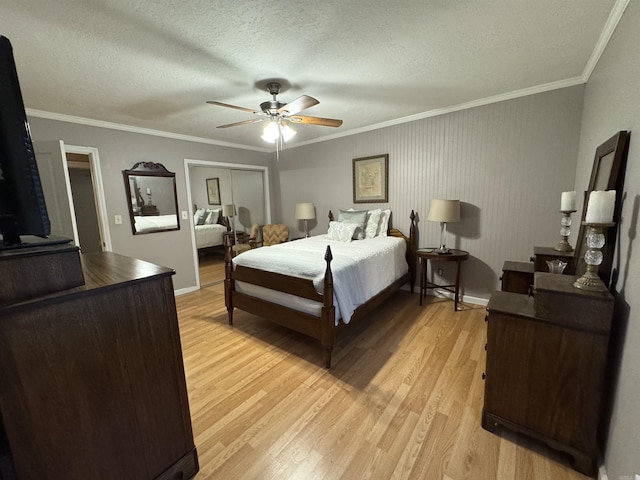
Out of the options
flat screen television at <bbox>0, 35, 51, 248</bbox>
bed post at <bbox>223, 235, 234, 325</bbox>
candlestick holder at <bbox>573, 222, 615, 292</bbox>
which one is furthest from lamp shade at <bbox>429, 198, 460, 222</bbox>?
flat screen television at <bbox>0, 35, 51, 248</bbox>

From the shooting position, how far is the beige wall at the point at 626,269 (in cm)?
104

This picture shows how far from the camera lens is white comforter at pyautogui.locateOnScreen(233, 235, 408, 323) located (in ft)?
7.15

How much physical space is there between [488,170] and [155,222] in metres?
4.40

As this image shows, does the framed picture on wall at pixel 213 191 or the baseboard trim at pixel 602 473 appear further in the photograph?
the framed picture on wall at pixel 213 191

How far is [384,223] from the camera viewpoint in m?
3.68

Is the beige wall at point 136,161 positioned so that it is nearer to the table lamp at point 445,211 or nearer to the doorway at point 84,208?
the doorway at point 84,208

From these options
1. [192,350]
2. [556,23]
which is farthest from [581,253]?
[192,350]

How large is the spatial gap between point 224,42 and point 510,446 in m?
2.98

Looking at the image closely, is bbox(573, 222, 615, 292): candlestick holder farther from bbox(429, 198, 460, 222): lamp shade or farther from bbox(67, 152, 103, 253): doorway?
bbox(67, 152, 103, 253): doorway

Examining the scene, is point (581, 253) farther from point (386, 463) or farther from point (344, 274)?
point (386, 463)

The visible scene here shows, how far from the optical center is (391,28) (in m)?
1.60

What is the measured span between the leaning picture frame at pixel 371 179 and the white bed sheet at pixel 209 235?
2.56m

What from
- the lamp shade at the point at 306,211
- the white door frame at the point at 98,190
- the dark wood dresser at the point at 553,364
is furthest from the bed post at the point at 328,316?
the white door frame at the point at 98,190

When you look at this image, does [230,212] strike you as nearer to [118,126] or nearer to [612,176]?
[118,126]
